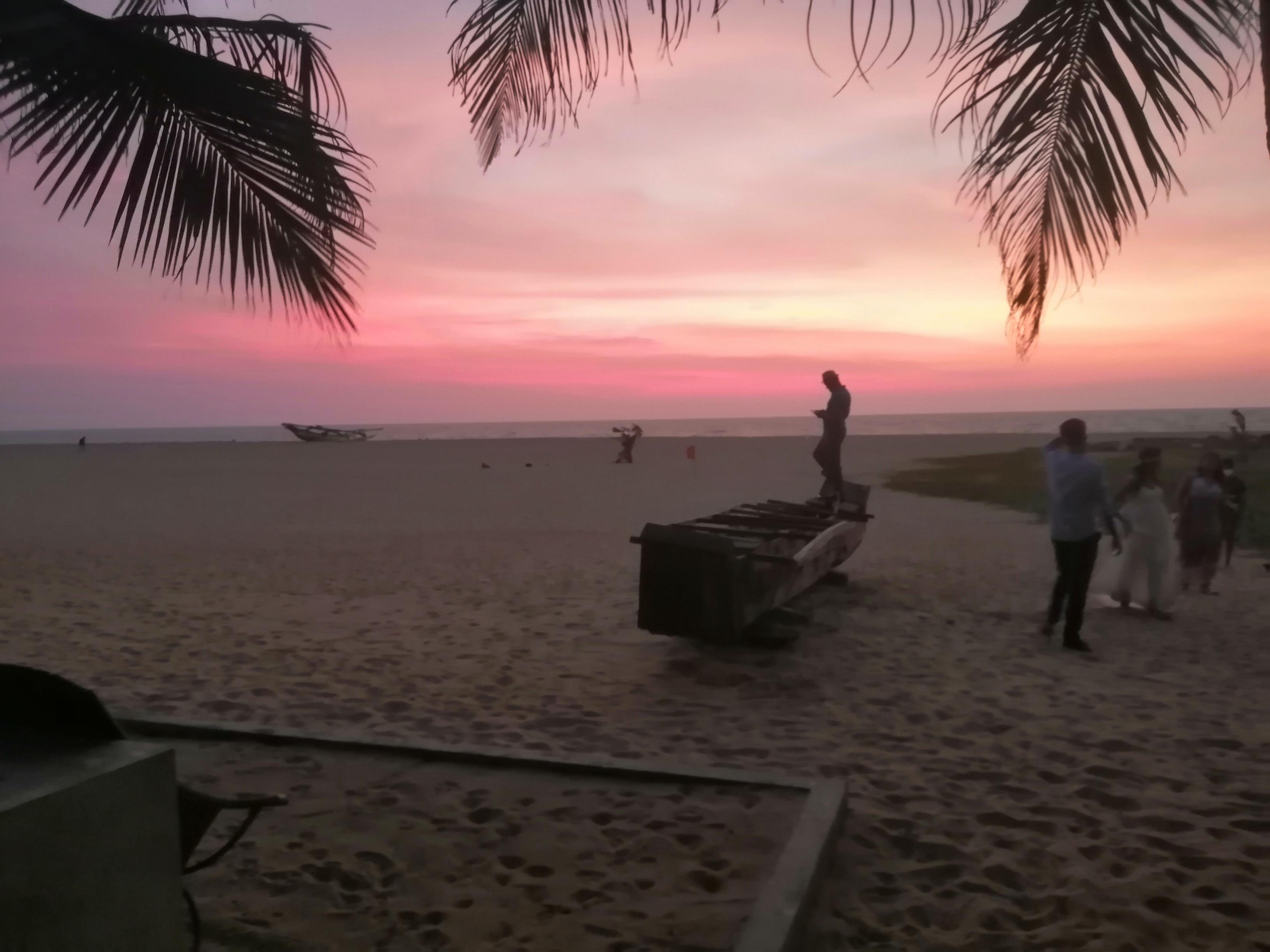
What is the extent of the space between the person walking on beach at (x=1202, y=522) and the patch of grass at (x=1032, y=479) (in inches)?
151

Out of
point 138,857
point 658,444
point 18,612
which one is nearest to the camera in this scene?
point 138,857

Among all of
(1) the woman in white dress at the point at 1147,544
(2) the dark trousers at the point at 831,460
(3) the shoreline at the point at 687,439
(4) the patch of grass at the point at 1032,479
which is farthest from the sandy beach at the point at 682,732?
(3) the shoreline at the point at 687,439

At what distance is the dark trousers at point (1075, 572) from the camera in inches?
271

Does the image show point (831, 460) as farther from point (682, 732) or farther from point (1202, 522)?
point (682, 732)

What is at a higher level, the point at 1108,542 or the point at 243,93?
the point at 243,93

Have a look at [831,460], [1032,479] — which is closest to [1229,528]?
[831,460]

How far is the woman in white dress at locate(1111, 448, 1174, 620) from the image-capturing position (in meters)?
7.89

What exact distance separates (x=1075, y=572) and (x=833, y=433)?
4575 millimetres

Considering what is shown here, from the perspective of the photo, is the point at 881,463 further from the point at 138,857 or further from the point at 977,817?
the point at 138,857

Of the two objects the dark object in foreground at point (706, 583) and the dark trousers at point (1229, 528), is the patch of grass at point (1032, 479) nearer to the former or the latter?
the dark trousers at point (1229, 528)

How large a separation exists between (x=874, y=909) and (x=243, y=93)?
358 centimetres

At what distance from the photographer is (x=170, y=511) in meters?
19.0

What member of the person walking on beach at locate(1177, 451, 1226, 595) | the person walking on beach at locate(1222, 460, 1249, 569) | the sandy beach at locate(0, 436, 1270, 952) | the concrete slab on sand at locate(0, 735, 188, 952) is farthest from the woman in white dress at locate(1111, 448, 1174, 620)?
the concrete slab on sand at locate(0, 735, 188, 952)

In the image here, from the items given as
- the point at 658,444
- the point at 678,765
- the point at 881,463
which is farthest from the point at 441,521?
the point at 658,444
